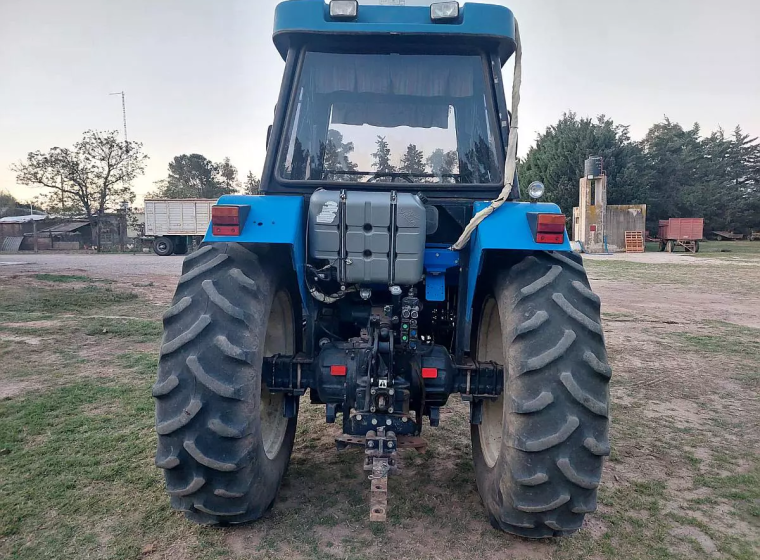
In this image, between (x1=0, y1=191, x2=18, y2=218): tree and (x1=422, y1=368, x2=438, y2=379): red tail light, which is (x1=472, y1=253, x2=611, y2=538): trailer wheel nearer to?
(x1=422, y1=368, x2=438, y2=379): red tail light

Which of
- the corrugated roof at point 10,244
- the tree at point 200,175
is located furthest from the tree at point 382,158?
the tree at point 200,175

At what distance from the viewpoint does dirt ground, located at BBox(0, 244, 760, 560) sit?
9.12 feet

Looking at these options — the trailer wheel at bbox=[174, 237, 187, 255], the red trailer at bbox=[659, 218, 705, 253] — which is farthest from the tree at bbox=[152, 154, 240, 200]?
the red trailer at bbox=[659, 218, 705, 253]

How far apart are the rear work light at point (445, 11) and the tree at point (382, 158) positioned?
2.43 ft

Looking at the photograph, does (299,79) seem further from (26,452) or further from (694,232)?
(694,232)

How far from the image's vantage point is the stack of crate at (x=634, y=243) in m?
30.3

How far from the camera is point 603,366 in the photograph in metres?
2.54

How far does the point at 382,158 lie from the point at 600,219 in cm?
2776

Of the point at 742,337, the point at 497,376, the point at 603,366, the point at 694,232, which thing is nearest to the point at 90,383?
the point at 497,376

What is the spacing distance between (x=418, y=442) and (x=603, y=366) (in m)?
1.01

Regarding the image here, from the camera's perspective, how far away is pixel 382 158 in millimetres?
3342

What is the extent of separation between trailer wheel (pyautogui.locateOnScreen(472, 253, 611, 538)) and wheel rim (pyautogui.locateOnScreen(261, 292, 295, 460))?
133cm

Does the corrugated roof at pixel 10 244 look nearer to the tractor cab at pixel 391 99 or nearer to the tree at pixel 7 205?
the tree at pixel 7 205

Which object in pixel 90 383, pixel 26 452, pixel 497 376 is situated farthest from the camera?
pixel 90 383
